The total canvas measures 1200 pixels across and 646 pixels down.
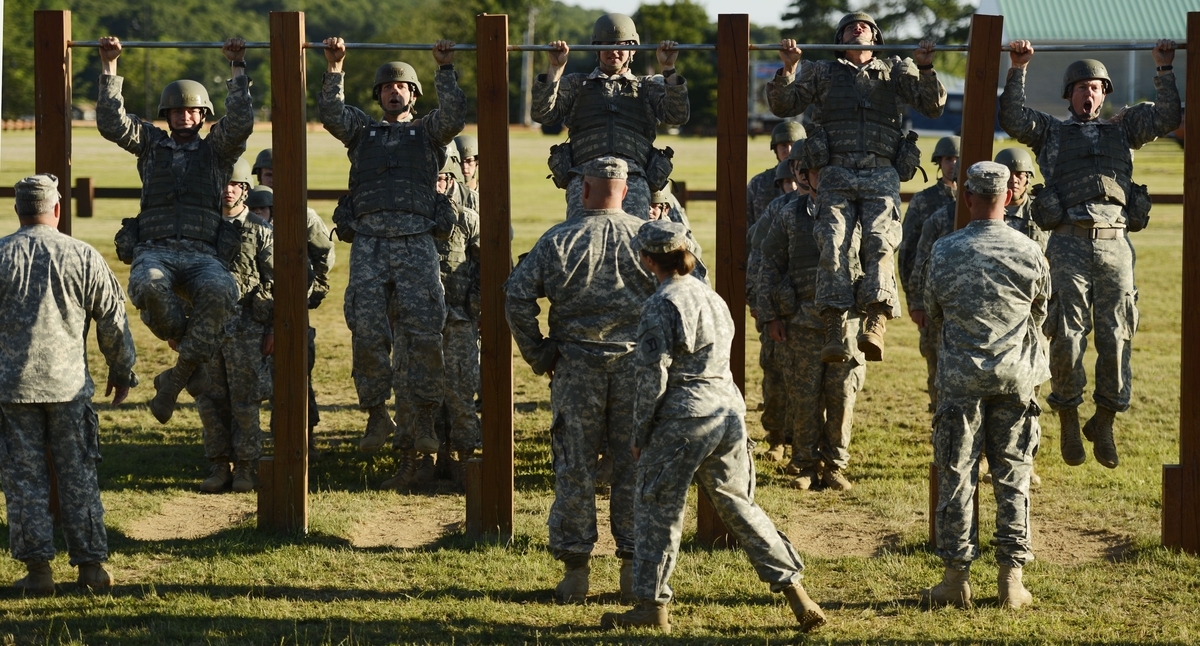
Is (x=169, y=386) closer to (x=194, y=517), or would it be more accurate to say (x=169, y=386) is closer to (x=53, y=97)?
(x=194, y=517)

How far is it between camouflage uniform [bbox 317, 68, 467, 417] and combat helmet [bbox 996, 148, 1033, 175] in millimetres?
4448

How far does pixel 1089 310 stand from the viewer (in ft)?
33.6

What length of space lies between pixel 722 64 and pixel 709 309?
2.40 meters

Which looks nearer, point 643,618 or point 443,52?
point 643,618

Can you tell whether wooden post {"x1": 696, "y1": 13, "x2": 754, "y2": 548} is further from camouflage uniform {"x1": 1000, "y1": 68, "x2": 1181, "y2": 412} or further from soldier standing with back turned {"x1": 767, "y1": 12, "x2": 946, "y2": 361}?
camouflage uniform {"x1": 1000, "y1": 68, "x2": 1181, "y2": 412}

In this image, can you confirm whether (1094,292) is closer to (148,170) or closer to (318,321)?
(148,170)

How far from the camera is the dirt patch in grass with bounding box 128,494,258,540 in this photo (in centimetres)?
949

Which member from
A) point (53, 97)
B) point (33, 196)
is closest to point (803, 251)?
point (53, 97)

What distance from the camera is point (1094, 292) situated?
10156 mm

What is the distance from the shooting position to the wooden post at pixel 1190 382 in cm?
891

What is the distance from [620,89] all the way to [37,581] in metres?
4.99

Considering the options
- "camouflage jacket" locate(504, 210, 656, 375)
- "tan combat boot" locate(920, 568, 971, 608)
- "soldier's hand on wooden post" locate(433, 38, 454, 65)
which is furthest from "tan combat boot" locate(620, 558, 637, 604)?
"soldier's hand on wooden post" locate(433, 38, 454, 65)

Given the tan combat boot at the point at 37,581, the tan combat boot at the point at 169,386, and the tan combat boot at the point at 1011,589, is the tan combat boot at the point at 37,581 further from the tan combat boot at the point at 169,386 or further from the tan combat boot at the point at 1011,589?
the tan combat boot at the point at 1011,589

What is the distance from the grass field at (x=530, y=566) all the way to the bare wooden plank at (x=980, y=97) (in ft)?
7.91
